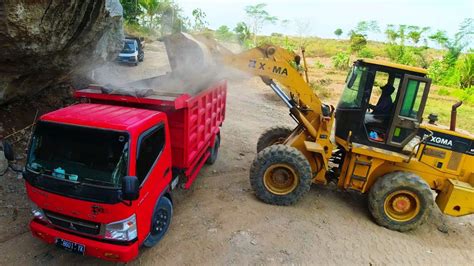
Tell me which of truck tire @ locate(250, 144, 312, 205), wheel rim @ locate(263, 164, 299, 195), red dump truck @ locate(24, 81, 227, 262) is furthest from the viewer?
wheel rim @ locate(263, 164, 299, 195)

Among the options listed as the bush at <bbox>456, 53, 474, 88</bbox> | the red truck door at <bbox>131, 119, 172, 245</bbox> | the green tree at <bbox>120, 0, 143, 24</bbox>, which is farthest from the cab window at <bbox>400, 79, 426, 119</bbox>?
the green tree at <bbox>120, 0, 143, 24</bbox>

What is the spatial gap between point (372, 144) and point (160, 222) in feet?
12.4

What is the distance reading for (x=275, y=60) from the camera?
236 inches

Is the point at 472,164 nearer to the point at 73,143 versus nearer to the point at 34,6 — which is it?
the point at 73,143

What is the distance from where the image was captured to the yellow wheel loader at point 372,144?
5.51 meters

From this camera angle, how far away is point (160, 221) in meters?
4.66

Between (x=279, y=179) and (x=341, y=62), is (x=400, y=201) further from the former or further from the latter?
(x=341, y=62)

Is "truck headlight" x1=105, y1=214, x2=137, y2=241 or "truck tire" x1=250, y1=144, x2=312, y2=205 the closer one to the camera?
"truck headlight" x1=105, y1=214, x2=137, y2=241

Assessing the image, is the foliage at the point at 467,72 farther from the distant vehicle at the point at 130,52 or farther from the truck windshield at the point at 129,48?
the truck windshield at the point at 129,48

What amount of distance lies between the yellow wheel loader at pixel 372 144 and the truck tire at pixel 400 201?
15mm

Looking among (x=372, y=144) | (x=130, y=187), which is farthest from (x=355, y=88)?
(x=130, y=187)

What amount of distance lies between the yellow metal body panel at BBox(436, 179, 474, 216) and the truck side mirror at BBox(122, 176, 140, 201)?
5089 mm

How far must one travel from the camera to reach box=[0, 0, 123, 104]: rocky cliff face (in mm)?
4254

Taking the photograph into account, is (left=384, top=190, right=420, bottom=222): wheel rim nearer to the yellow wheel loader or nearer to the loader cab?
the yellow wheel loader
